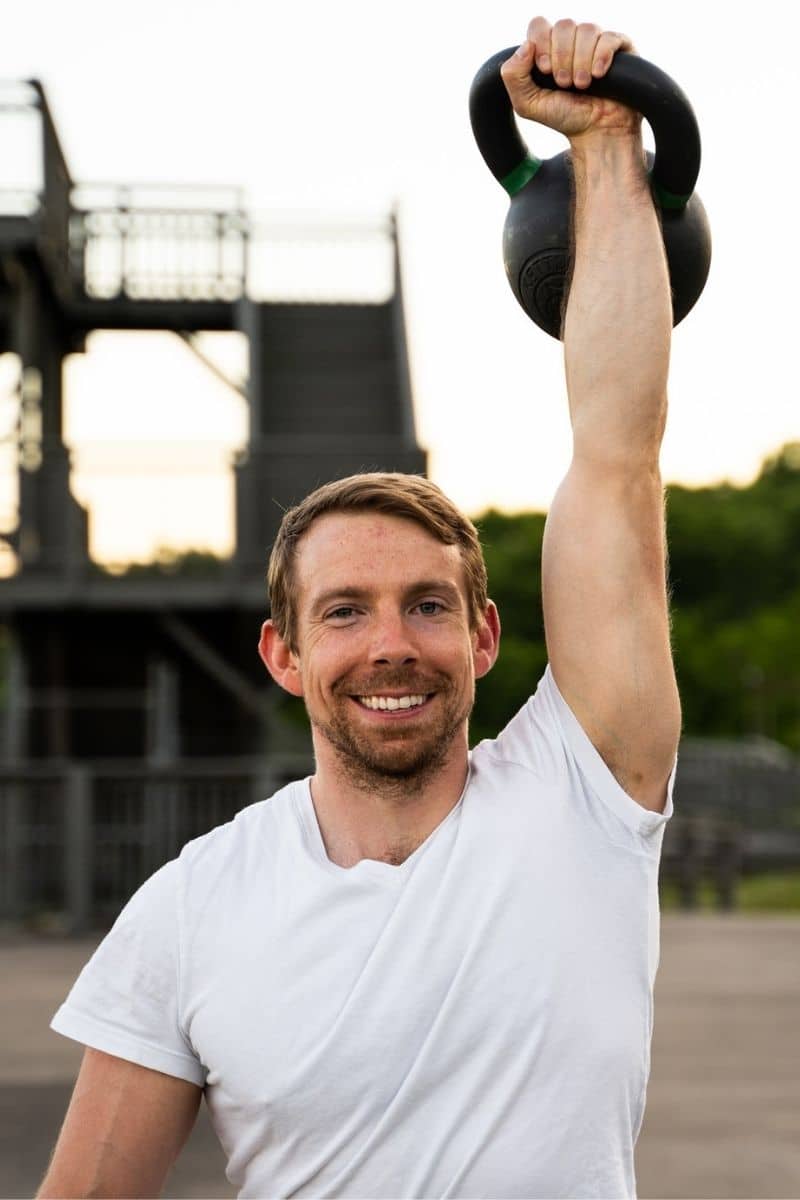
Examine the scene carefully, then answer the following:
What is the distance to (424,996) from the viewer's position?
2.05 metres

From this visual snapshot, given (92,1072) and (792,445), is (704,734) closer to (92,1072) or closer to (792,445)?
(792,445)

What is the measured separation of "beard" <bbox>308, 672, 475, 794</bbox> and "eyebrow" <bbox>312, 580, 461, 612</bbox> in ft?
0.39

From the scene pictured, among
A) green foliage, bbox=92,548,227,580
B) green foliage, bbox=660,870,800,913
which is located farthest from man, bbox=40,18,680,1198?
green foliage, bbox=660,870,800,913

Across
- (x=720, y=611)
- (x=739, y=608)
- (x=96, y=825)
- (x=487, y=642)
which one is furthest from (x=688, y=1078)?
(x=739, y=608)

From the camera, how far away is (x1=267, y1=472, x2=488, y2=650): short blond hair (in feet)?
7.50

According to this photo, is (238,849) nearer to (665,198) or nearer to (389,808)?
(389,808)

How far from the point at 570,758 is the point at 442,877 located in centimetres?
25

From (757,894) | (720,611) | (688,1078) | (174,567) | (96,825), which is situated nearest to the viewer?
(688,1078)

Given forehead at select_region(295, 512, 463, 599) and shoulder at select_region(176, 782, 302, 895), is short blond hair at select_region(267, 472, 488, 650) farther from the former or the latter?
shoulder at select_region(176, 782, 302, 895)

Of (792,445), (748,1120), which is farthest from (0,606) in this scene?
(792,445)

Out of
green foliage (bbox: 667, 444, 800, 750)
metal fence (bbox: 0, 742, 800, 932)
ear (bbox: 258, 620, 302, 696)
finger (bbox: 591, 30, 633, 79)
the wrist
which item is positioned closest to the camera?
finger (bbox: 591, 30, 633, 79)

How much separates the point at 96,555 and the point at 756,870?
43.3 ft

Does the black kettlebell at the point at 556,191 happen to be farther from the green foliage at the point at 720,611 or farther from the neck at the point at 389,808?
the green foliage at the point at 720,611

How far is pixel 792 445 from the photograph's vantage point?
101125 millimetres
